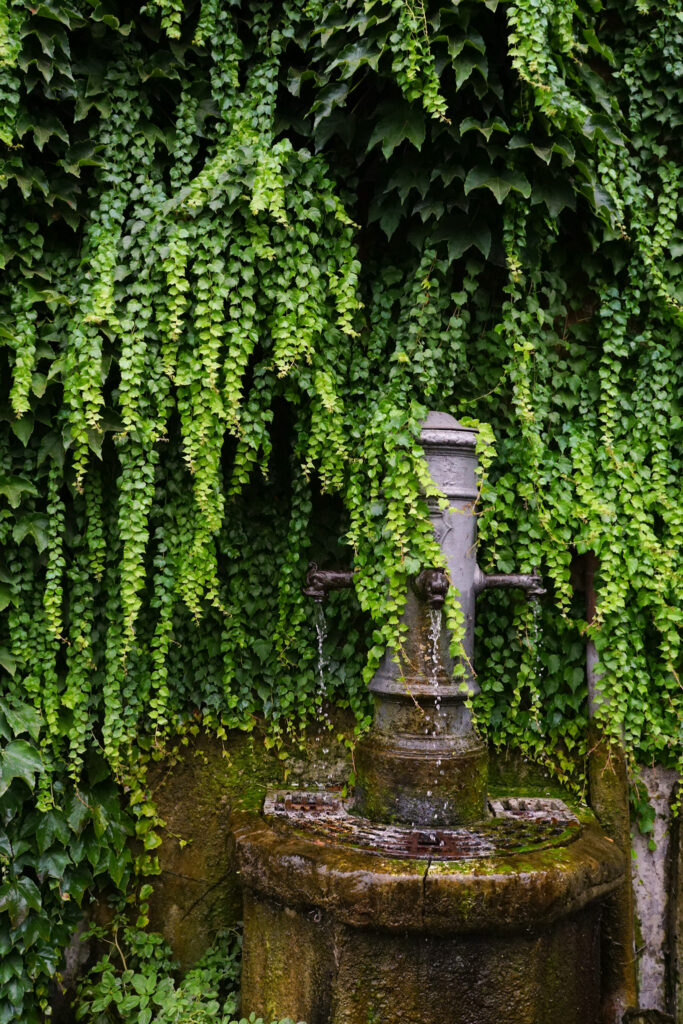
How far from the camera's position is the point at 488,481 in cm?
396

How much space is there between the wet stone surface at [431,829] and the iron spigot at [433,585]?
949 millimetres

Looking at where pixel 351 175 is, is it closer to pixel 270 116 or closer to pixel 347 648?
pixel 270 116

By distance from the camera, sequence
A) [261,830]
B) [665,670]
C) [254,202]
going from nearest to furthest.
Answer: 1. [261,830]
2. [254,202]
3. [665,670]

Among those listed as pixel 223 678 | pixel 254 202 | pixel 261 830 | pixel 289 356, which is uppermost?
pixel 254 202

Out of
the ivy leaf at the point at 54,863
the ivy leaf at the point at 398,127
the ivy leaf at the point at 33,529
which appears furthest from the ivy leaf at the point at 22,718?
the ivy leaf at the point at 398,127

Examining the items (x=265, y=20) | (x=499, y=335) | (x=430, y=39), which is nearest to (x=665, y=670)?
(x=499, y=335)

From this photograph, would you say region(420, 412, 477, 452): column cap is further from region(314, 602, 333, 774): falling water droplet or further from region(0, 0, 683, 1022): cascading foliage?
region(314, 602, 333, 774): falling water droplet

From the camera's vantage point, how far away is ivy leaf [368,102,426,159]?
3.64 m

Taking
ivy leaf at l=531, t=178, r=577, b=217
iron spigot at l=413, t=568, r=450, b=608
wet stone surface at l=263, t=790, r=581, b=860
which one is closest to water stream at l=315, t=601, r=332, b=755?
wet stone surface at l=263, t=790, r=581, b=860

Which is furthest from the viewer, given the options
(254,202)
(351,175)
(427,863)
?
(351,175)

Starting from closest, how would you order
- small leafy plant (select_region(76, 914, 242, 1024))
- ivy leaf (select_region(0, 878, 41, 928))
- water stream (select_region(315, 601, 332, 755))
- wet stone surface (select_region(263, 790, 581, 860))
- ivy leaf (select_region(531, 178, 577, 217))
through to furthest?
1. wet stone surface (select_region(263, 790, 581, 860))
2. small leafy plant (select_region(76, 914, 242, 1024))
3. ivy leaf (select_region(0, 878, 41, 928))
4. ivy leaf (select_region(531, 178, 577, 217))
5. water stream (select_region(315, 601, 332, 755))

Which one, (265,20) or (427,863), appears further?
(265,20)

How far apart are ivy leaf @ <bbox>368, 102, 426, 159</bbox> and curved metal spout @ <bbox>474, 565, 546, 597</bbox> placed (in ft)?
6.58

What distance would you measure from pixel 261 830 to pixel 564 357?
281cm
